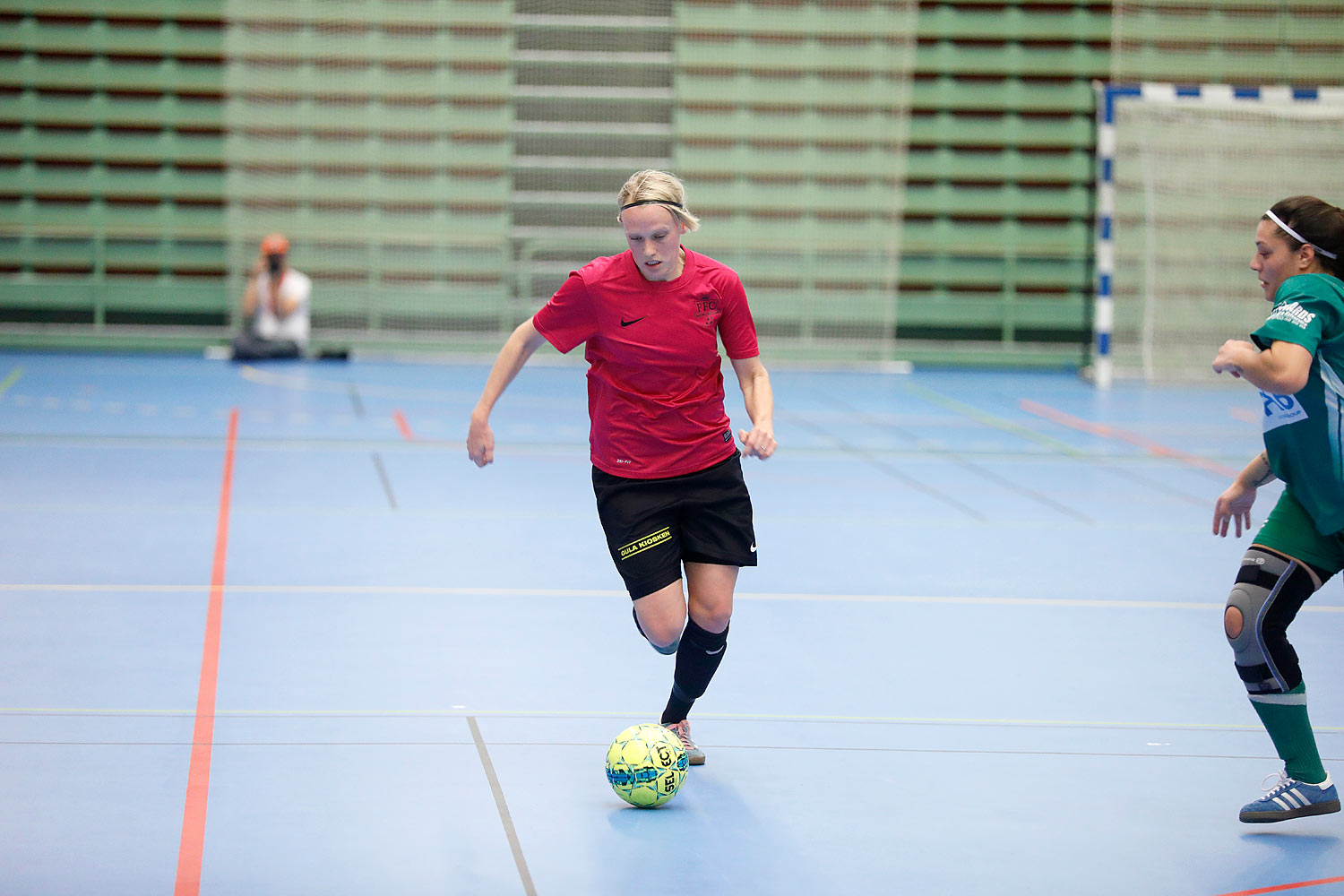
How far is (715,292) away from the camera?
4.16 m

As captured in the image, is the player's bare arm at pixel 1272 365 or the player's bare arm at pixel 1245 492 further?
the player's bare arm at pixel 1245 492

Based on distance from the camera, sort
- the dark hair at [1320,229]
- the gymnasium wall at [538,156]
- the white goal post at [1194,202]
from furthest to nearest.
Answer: the gymnasium wall at [538,156] < the white goal post at [1194,202] < the dark hair at [1320,229]

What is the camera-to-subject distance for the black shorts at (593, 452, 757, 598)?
417cm

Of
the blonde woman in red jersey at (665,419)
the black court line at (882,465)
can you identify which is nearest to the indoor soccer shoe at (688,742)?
the blonde woman in red jersey at (665,419)

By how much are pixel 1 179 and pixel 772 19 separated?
884 cm

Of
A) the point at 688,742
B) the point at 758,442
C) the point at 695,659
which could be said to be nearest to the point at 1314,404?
the point at 758,442

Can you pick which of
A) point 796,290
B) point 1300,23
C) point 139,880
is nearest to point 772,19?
point 796,290

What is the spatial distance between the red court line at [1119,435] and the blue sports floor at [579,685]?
0.43 feet

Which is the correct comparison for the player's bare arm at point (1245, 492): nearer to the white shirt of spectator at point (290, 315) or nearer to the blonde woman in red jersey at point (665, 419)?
the blonde woman in red jersey at point (665, 419)

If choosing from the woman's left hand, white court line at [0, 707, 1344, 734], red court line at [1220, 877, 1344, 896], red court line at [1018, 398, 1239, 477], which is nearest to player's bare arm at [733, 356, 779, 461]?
the woman's left hand

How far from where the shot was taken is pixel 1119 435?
11.9 meters

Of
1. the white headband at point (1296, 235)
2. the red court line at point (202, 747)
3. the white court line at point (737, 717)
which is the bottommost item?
the white court line at point (737, 717)

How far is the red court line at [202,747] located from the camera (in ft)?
11.3

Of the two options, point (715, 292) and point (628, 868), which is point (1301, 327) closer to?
point (715, 292)
